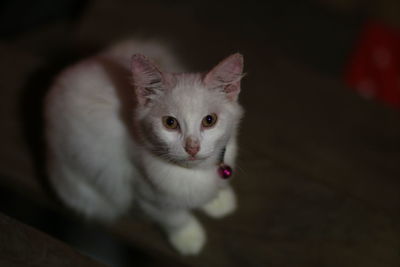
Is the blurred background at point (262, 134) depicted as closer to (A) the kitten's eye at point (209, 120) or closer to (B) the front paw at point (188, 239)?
(B) the front paw at point (188, 239)

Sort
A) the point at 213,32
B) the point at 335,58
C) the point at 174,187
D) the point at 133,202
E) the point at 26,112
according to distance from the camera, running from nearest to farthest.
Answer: the point at 174,187 < the point at 133,202 < the point at 26,112 < the point at 213,32 < the point at 335,58

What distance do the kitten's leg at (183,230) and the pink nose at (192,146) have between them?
0.42 meters

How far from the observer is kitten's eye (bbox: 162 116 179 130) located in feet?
3.99

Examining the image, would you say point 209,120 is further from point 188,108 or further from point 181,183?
point 181,183

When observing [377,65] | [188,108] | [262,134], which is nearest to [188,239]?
[188,108]

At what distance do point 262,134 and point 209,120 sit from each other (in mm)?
957

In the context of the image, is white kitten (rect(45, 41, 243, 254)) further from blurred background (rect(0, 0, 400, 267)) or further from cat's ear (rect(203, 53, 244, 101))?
blurred background (rect(0, 0, 400, 267))

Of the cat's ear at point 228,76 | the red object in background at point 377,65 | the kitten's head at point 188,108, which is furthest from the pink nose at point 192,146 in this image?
the red object in background at point 377,65

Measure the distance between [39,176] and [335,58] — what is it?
242 cm

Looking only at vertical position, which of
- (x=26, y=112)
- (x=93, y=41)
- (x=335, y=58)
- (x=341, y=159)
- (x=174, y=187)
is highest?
(x=335, y=58)

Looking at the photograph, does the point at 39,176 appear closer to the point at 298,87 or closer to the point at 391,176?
the point at 298,87

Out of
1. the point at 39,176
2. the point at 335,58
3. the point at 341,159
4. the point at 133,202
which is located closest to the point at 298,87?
the point at 341,159

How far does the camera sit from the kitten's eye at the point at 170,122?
1.22 meters

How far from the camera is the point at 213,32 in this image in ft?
8.50
